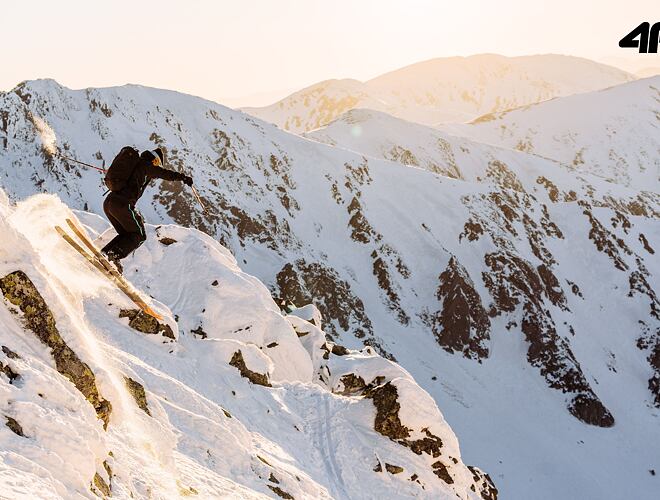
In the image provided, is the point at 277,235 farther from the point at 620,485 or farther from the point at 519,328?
the point at 620,485

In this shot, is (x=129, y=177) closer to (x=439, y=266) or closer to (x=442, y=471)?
(x=442, y=471)

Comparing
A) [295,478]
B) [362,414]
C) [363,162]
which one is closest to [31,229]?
[295,478]

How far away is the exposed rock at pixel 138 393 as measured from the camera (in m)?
12.2

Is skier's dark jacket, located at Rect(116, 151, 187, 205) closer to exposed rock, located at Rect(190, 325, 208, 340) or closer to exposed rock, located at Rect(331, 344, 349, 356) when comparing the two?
exposed rock, located at Rect(190, 325, 208, 340)

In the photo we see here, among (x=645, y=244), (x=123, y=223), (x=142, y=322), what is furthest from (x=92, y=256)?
(x=645, y=244)

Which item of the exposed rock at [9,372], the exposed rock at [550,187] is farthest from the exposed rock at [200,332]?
the exposed rock at [550,187]

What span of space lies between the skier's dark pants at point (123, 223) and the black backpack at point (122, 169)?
10.3 inches

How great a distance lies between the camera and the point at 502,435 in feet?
182

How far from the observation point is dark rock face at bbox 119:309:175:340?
17.8 meters

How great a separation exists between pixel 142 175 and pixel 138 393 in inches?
203

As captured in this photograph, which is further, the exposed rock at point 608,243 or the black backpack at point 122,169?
the exposed rock at point 608,243

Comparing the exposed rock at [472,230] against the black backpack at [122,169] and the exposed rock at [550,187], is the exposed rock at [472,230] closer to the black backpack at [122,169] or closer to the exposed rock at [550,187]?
the exposed rock at [550,187]

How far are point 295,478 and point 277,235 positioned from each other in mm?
51505

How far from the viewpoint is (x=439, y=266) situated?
7325 centimetres
